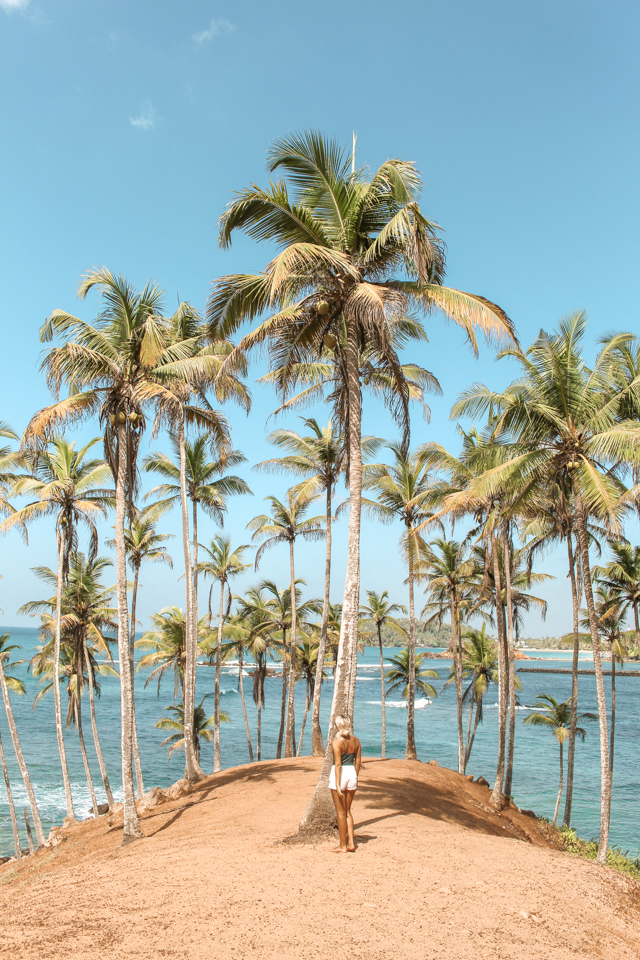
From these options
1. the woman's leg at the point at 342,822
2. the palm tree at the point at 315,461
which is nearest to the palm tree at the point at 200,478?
the palm tree at the point at 315,461

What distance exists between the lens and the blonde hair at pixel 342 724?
24.0ft

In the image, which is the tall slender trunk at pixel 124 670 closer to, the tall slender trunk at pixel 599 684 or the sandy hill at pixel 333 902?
the sandy hill at pixel 333 902

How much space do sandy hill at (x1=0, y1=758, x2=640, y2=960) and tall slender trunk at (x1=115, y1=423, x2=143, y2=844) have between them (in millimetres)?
1654

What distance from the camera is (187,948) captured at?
4402 millimetres

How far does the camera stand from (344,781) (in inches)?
275

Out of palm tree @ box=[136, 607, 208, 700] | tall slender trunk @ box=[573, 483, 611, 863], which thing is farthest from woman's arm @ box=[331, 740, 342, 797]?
palm tree @ box=[136, 607, 208, 700]

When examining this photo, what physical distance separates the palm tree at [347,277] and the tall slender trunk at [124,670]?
3.62 meters

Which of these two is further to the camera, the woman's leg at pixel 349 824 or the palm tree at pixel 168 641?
the palm tree at pixel 168 641

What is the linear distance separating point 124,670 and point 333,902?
6.93 meters

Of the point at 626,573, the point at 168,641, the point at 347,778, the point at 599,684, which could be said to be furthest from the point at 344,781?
the point at 168,641

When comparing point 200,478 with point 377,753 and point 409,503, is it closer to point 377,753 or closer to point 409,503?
point 409,503

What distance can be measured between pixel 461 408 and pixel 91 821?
44.7 ft

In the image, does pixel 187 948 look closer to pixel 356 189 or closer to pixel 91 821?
pixel 356 189

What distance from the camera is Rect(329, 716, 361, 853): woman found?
22.5 feet
